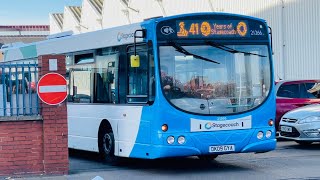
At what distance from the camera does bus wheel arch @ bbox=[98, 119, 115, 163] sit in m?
15.6

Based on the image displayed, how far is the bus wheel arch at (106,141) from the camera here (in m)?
15.6

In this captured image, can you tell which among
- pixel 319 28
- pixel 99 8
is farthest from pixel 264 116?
pixel 99 8

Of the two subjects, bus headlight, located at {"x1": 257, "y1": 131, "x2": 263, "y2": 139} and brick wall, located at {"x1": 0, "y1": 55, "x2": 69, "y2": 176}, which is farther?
bus headlight, located at {"x1": 257, "y1": 131, "x2": 263, "y2": 139}

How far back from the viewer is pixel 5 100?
13.7 meters

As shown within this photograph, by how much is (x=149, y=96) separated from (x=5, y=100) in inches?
105

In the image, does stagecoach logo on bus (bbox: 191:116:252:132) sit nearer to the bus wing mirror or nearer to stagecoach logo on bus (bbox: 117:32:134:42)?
the bus wing mirror

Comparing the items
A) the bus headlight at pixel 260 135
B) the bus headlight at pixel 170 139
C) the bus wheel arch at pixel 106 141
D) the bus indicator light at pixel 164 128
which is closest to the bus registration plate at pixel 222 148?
the bus headlight at pixel 260 135

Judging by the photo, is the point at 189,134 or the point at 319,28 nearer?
the point at 189,134

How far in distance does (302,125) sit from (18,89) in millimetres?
7632

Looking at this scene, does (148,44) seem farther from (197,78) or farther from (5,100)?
(5,100)

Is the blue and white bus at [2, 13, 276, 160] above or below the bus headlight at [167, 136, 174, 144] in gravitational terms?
above

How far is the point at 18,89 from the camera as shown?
13.8m

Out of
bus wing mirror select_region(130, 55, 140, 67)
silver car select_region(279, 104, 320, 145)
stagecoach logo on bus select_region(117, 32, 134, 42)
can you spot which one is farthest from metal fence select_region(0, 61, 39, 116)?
silver car select_region(279, 104, 320, 145)

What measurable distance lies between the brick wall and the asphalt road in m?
0.42
